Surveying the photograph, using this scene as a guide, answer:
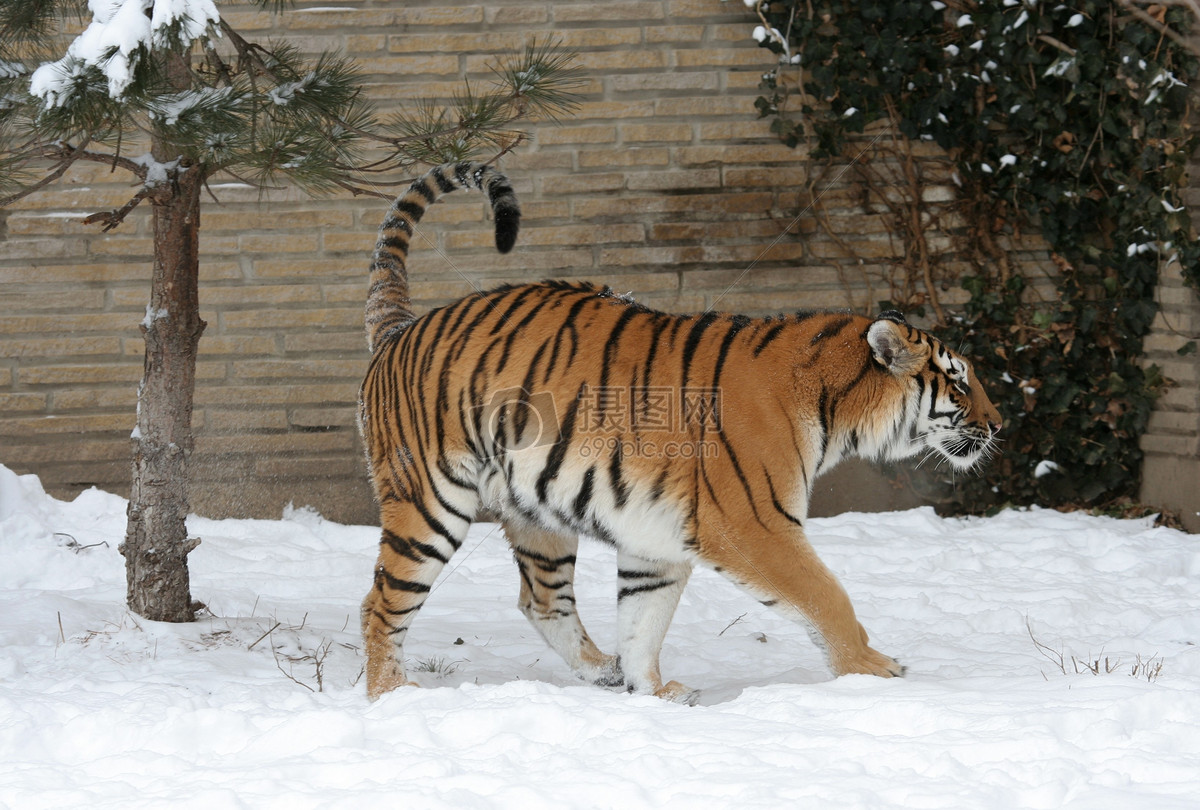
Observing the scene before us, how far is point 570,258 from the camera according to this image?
5.81 metres

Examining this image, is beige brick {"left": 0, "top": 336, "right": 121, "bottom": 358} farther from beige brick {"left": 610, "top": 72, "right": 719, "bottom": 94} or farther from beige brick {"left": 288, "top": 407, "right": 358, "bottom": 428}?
beige brick {"left": 610, "top": 72, "right": 719, "bottom": 94}

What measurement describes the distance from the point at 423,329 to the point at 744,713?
163 centimetres

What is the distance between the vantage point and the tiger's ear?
3.18 metres

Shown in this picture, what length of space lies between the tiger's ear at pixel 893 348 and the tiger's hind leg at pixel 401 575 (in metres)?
1.40

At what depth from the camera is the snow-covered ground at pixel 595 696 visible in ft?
7.50

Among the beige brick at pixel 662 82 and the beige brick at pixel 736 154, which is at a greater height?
the beige brick at pixel 662 82

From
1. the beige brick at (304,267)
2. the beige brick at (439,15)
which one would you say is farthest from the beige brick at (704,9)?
the beige brick at (304,267)

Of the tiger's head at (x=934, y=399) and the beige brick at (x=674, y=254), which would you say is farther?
the beige brick at (x=674, y=254)

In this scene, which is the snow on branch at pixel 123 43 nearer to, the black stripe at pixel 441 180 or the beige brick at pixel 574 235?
the black stripe at pixel 441 180

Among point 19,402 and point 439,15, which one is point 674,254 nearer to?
point 439,15

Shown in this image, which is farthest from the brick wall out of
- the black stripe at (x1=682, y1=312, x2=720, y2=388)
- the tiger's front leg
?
the tiger's front leg

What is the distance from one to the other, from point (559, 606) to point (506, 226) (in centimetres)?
135

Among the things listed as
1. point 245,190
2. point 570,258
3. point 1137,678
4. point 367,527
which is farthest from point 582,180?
point 1137,678

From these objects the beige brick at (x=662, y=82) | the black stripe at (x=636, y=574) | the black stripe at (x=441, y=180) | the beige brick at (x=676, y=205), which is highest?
the beige brick at (x=662, y=82)
